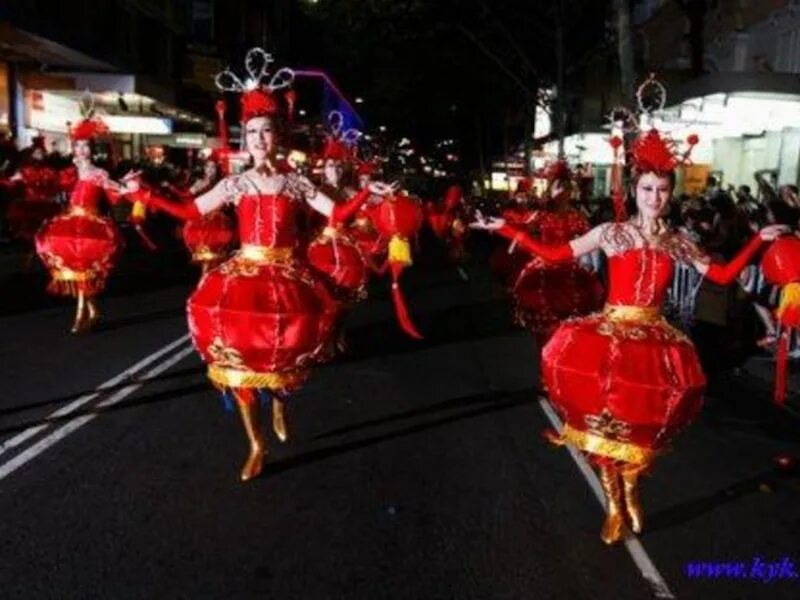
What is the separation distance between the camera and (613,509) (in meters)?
5.81

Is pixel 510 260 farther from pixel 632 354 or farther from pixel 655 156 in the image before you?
pixel 632 354

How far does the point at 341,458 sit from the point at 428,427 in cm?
130

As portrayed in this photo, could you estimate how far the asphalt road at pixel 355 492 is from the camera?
17.1ft

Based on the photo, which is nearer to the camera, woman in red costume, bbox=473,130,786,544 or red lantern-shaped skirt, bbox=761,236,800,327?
woman in red costume, bbox=473,130,786,544

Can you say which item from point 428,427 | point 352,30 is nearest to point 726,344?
point 428,427

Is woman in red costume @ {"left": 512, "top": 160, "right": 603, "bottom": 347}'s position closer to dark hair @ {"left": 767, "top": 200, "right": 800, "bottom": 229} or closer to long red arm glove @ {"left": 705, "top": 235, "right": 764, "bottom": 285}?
dark hair @ {"left": 767, "top": 200, "right": 800, "bottom": 229}

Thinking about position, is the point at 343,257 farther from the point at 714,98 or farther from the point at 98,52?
the point at 98,52

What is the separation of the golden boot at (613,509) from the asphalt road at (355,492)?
92mm

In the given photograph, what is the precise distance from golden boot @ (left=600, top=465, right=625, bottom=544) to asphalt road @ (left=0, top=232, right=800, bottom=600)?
0.30 ft

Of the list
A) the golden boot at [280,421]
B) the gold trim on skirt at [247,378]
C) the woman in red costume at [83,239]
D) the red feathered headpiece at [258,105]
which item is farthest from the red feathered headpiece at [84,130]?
the gold trim on skirt at [247,378]

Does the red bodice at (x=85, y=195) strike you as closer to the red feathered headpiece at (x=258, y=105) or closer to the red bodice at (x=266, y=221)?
the red feathered headpiece at (x=258, y=105)

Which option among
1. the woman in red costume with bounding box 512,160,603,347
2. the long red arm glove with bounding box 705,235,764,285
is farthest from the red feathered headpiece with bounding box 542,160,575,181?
the long red arm glove with bounding box 705,235,764,285

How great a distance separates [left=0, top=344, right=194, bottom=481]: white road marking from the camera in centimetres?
680

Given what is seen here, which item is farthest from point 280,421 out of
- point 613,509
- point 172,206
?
point 613,509
